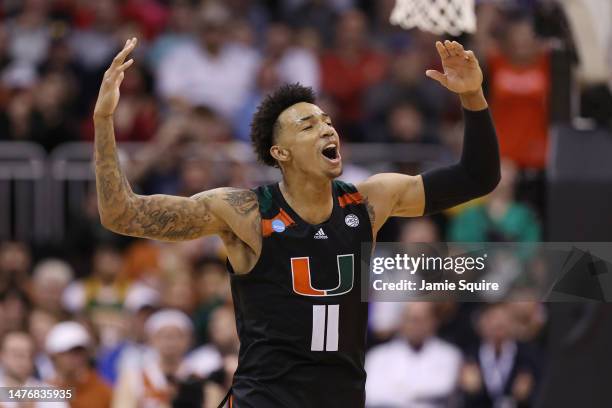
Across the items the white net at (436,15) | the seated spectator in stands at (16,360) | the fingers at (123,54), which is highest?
the white net at (436,15)

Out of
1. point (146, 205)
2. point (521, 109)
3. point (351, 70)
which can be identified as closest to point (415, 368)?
point (521, 109)

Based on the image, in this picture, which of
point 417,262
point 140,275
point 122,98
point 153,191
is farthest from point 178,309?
point 417,262

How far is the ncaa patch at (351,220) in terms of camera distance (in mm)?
7105

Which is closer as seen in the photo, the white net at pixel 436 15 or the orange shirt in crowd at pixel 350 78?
the white net at pixel 436 15

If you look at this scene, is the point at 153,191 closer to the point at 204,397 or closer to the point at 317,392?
the point at 204,397

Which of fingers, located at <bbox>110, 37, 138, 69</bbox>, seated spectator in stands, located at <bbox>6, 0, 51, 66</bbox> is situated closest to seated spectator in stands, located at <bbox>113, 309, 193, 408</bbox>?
fingers, located at <bbox>110, 37, 138, 69</bbox>

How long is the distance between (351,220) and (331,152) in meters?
0.39

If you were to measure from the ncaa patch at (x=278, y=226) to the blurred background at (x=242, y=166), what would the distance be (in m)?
2.98

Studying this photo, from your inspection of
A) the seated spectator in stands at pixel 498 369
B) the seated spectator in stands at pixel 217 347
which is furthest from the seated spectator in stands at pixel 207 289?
the seated spectator in stands at pixel 498 369

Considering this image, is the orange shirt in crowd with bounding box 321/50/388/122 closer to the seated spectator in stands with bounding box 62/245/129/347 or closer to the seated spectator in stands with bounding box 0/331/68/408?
the seated spectator in stands with bounding box 62/245/129/347

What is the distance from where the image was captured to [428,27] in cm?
912

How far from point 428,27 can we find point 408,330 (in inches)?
145

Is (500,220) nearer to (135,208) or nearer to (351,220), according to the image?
(351,220)

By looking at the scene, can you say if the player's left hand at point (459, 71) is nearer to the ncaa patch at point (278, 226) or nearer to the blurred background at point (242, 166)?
the ncaa patch at point (278, 226)
